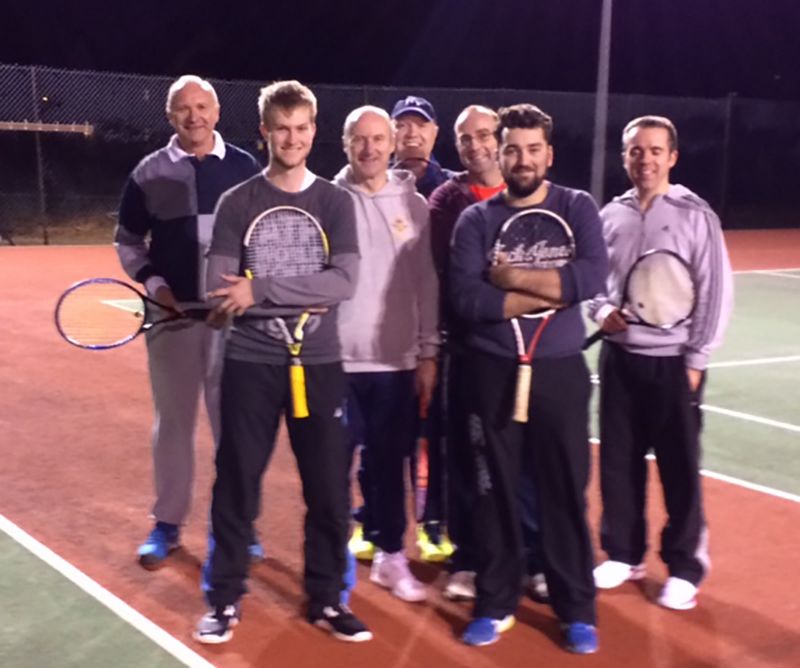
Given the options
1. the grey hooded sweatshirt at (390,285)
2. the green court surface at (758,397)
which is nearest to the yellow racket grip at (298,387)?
the grey hooded sweatshirt at (390,285)

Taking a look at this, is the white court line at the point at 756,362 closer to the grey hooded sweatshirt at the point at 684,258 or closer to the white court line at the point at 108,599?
the grey hooded sweatshirt at the point at 684,258

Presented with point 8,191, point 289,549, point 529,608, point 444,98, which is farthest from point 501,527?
point 444,98

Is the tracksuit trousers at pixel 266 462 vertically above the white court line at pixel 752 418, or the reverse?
the tracksuit trousers at pixel 266 462

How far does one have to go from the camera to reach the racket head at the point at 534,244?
13.0ft

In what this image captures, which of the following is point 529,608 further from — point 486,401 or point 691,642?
point 486,401

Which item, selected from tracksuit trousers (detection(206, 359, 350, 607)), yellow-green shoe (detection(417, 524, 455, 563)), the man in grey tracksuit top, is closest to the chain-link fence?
the man in grey tracksuit top

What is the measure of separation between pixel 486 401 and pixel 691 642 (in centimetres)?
120

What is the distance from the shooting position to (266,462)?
13.5 ft

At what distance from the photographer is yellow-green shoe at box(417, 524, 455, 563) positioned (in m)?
4.93

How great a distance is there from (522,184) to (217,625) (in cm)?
197

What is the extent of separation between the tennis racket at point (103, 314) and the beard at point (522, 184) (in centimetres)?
129

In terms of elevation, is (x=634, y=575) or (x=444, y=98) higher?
(x=444, y=98)

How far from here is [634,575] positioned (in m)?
4.71

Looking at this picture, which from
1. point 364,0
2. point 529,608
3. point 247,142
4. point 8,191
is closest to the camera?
point 529,608
